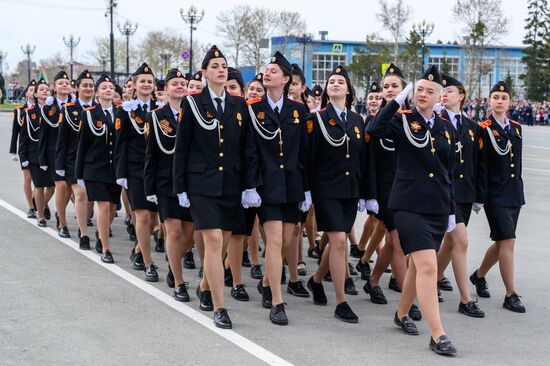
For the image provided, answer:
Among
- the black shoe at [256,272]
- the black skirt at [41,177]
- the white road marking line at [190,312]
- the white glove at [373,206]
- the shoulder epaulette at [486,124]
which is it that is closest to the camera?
the white road marking line at [190,312]

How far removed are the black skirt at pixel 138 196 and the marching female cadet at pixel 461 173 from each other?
121 inches

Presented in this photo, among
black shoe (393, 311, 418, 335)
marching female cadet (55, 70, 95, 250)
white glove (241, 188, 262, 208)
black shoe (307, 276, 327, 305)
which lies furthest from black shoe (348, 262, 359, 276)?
marching female cadet (55, 70, 95, 250)

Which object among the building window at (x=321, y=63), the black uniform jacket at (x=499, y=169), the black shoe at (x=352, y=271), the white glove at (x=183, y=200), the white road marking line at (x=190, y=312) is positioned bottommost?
the black shoe at (x=352, y=271)

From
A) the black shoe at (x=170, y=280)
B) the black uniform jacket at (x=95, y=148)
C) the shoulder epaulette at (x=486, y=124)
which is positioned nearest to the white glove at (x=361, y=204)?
the shoulder epaulette at (x=486, y=124)

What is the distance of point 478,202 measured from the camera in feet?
24.9

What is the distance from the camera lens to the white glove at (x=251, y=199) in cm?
669

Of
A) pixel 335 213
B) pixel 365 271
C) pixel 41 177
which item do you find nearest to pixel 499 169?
pixel 335 213

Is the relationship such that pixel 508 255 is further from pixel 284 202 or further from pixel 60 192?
pixel 60 192

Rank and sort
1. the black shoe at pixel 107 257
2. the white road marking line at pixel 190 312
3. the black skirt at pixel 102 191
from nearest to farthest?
the white road marking line at pixel 190 312
the black shoe at pixel 107 257
the black skirt at pixel 102 191

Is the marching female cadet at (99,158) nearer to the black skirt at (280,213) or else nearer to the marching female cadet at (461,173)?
the black skirt at (280,213)

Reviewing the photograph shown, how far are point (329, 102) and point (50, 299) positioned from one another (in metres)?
3.08

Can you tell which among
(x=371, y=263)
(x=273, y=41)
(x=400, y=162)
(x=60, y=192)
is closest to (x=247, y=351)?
(x=400, y=162)

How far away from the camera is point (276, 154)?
6898 mm

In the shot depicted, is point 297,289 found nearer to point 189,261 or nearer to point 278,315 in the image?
point 278,315
